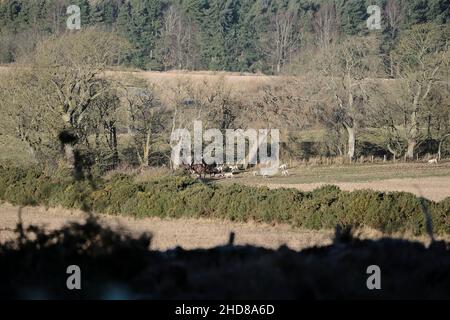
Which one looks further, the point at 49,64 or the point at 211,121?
the point at 211,121

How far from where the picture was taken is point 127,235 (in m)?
13.3

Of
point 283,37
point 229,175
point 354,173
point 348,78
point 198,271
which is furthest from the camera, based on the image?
point 283,37

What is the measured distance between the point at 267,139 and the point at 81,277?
3629cm

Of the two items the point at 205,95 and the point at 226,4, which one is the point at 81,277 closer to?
the point at 205,95

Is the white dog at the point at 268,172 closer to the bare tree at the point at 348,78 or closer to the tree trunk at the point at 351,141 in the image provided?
the tree trunk at the point at 351,141

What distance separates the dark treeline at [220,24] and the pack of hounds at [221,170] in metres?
39.7

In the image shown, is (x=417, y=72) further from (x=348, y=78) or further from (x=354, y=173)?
(x=354, y=173)

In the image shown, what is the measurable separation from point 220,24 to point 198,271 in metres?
85.9

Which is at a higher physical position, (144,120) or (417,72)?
(417,72)

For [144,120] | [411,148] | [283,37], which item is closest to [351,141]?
[411,148]

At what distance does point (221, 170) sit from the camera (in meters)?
42.9

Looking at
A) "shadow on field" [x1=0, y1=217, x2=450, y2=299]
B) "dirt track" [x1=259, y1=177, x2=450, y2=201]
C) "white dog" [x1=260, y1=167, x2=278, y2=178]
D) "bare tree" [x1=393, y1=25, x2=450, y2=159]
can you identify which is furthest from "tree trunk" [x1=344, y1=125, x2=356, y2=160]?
"shadow on field" [x1=0, y1=217, x2=450, y2=299]

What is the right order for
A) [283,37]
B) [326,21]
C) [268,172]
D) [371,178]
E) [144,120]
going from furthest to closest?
[326,21]
[283,37]
[144,120]
[268,172]
[371,178]
